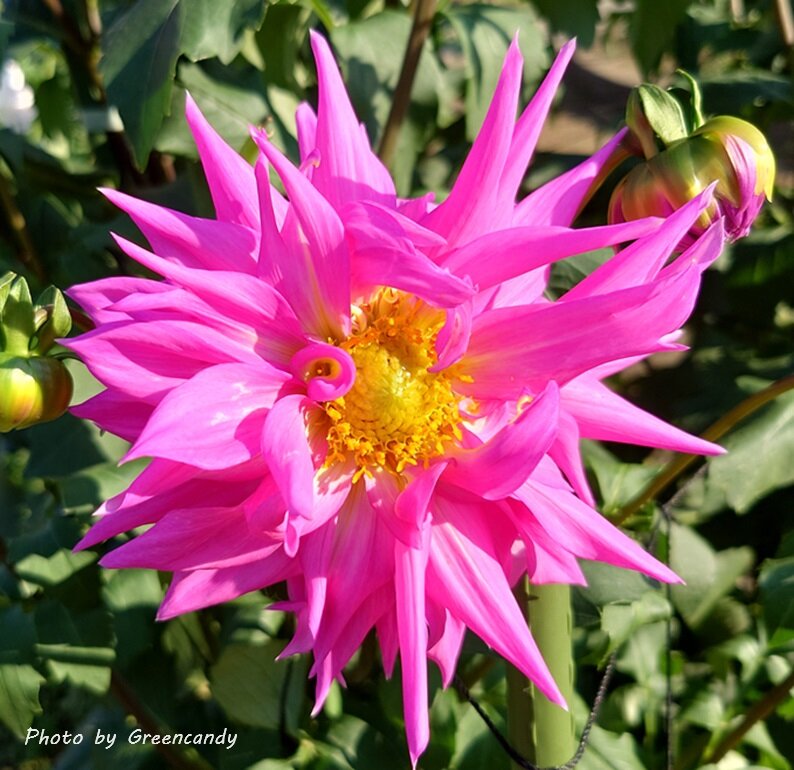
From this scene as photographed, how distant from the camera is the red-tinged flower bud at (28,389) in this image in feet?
1.80

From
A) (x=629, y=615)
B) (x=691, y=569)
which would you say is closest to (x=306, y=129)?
(x=629, y=615)

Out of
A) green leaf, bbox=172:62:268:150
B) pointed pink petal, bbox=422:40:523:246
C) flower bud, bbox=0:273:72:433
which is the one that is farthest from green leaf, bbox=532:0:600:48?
flower bud, bbox=0:273:72:433

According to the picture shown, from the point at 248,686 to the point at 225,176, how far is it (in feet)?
1.50

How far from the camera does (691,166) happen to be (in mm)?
526

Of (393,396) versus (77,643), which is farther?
(77,643)

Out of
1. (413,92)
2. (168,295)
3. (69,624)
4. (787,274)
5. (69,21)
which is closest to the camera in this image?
(168,295)

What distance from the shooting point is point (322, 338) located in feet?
1.73

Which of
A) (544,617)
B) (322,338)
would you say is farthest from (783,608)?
(322,338)

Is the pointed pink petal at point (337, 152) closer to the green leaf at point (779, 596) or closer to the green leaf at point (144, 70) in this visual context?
the green leaf at point (144, 70)

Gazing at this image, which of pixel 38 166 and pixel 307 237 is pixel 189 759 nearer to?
pixel 307 237

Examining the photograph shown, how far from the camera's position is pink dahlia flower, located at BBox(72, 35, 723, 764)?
1.51ft

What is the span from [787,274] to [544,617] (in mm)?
901

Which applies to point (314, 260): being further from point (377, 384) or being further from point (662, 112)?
point (662, 112)

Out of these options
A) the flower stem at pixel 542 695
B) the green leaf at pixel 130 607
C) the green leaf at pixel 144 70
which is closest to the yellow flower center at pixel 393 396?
the flower stem at pixel 542 695
